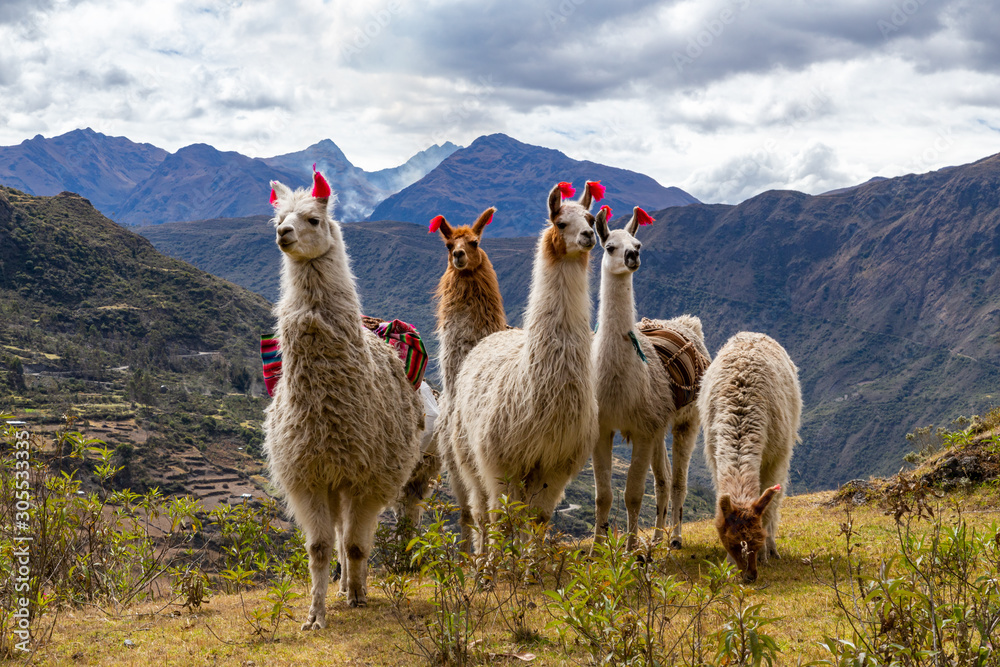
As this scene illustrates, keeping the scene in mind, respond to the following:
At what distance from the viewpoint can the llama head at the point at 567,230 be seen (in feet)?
18.4

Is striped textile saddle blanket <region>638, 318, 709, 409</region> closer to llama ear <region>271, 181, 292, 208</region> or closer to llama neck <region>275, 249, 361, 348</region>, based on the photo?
llama neck <region>275, 249, 361, 348</region>

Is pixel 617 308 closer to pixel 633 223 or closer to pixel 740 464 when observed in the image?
pixel 633 223

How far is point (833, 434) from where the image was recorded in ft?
425

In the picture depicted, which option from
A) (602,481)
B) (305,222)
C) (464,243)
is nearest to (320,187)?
(305,222)

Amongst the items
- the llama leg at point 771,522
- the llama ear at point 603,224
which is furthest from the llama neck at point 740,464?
the llama ear at point 603,224

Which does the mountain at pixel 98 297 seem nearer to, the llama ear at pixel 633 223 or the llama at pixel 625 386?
the llama ear at pixel 633 223

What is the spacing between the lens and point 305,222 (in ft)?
17.1

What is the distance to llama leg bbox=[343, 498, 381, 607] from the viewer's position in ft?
18.0

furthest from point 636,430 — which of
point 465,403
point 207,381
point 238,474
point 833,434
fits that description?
point 833,434

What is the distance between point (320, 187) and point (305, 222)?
0.40m

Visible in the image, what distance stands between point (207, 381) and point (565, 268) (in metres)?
58.5

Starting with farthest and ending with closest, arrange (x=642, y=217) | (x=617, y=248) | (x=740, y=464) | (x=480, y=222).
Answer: (x=480, y=222) → (x=642, y=217) → (x=617, y=248) → (x=740, y=464)

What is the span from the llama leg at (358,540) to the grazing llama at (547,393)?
34.8 inches

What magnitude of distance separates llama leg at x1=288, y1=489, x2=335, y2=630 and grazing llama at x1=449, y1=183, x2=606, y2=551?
1.21m
